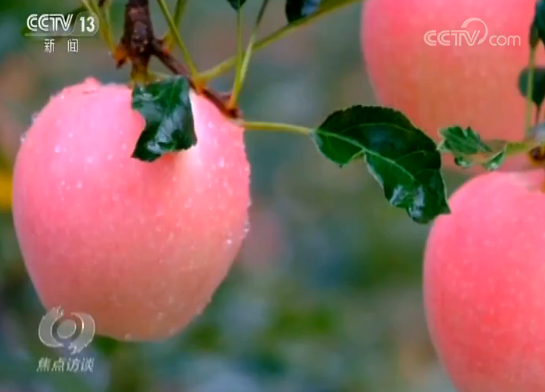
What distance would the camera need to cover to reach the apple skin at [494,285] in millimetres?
369

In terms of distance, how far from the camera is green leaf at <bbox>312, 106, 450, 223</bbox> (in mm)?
352

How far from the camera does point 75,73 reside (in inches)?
33.8

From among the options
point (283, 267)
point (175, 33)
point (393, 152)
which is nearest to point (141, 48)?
point (175, 33)

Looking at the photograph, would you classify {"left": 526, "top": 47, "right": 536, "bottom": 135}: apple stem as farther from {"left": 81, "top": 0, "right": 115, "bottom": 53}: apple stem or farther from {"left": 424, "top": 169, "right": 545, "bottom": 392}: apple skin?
{"left": 81, "top": 0, "right": 115, "bottom": 53}: apple stem

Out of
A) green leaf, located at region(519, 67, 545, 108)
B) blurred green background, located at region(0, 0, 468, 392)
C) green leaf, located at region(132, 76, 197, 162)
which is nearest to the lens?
green leaf, located at region(132, 76, 197, 162)

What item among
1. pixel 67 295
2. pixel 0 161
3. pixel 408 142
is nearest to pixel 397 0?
pixel 408 142

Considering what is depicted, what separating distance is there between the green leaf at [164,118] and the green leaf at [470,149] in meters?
0.12

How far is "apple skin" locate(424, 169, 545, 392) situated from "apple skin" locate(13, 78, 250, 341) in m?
0.12

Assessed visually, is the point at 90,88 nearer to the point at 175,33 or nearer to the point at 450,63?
the point at 175,33

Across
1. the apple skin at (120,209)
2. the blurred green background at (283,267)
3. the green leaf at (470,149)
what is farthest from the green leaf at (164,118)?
the blurred green background at (283,267)

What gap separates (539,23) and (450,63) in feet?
0.24

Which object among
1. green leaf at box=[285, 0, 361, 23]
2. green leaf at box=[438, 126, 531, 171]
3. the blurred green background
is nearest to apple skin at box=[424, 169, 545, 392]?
green leaf at box=[438, 126, 531, 171]

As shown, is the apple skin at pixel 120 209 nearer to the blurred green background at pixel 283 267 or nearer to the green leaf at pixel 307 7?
the green leaf at pixel 307 7

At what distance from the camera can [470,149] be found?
0.35 metres
